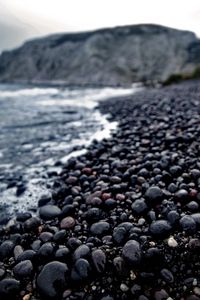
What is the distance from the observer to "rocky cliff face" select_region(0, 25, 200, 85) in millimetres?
78500

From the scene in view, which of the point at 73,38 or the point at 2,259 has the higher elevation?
the point at 73,38

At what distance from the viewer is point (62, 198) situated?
4.76 m

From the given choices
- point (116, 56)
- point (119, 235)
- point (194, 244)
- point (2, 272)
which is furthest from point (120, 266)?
point (116, 56)

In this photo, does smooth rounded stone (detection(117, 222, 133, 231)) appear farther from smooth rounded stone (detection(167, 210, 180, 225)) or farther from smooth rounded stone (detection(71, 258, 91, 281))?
smooth rounded stone (detection(71, 258, 91, 281))

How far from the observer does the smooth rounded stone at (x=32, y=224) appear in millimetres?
3865

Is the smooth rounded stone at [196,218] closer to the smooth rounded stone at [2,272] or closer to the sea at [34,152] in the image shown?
the smooth rounded stone at [2,272]

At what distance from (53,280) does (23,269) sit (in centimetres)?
39

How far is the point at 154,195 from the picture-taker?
4039 millimetres

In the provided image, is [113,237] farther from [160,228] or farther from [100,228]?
[160,228]

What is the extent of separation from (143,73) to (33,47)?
4344 cm

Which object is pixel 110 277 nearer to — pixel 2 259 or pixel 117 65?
pixel 2 259

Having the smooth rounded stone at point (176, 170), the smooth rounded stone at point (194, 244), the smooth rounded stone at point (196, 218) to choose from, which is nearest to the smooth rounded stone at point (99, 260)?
the smooth rounded stone at point (194, 244)

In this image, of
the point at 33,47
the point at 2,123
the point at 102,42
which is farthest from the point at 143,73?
the point at 2,123

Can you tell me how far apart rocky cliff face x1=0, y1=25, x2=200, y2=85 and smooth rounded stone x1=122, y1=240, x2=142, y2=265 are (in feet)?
237
